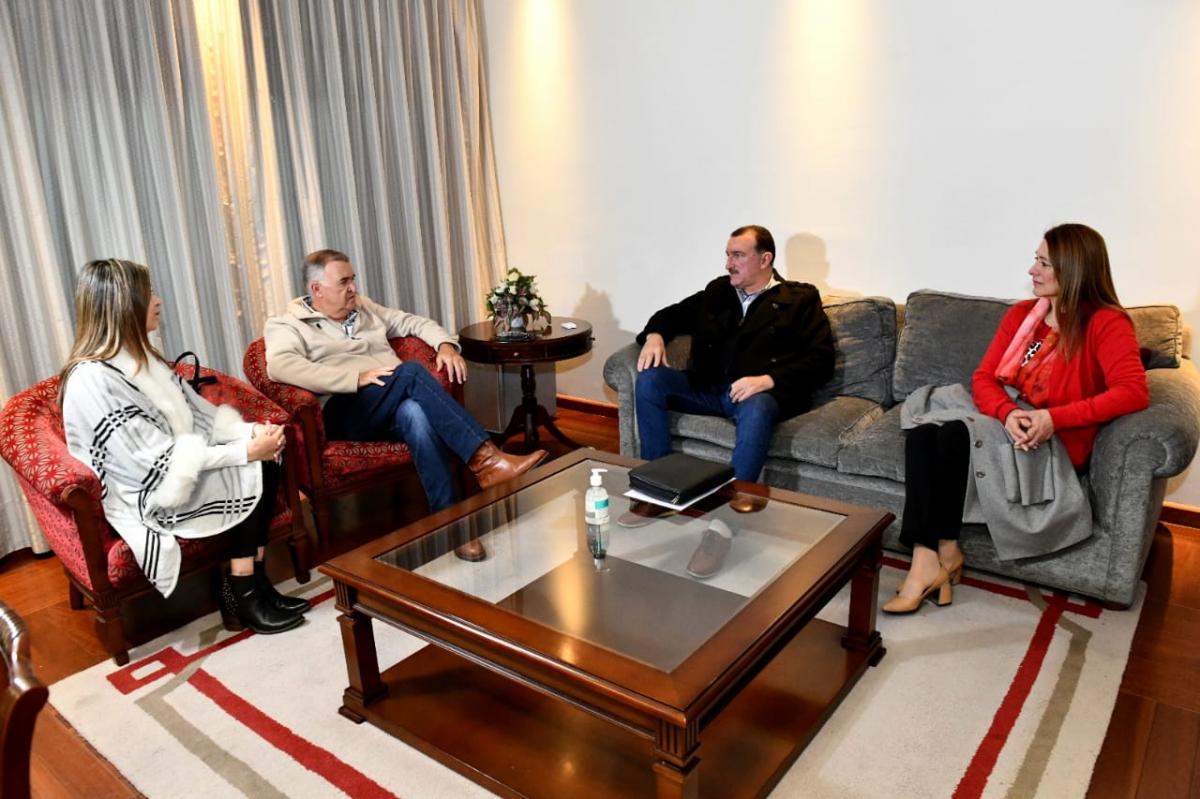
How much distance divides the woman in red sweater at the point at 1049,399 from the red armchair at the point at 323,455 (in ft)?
6.15

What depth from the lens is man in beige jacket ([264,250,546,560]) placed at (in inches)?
126

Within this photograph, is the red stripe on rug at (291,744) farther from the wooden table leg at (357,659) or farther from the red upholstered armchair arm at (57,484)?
the red upholstered armchair arm at (57,484)

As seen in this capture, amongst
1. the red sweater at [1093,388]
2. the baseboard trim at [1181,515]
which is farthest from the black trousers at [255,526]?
the baseboard trim at [1181,515]

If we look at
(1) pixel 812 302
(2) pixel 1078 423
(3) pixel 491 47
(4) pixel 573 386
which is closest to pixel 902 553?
(2) pixel 1078 423

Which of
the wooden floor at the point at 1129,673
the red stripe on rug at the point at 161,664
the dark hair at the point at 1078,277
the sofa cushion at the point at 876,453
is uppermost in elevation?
the dark hair at the point at 1078,277

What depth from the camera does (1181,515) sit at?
128 inches

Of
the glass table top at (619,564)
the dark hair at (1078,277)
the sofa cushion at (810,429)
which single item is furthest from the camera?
the sofa cushion at (810,429)

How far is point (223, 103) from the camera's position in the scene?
3619 mm

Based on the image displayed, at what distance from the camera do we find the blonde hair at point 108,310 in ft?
7.87

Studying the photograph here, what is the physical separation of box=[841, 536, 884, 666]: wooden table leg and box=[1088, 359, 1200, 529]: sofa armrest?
0.77 meters

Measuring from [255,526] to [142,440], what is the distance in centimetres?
43

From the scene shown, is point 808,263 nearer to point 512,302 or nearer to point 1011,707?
point 512,302

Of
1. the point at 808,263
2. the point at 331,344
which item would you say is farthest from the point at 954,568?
the point at 331,344

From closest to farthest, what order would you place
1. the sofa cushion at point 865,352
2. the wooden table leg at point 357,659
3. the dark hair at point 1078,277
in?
the wooden table leg at point 357,659
the dark hair at point 1078,277
the sofa cushion at point 865,352
